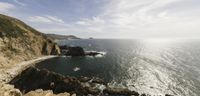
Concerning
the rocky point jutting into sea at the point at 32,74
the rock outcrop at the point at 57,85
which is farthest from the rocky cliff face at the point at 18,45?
the rock outcrop at the point at 57,85

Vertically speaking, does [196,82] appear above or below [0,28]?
below

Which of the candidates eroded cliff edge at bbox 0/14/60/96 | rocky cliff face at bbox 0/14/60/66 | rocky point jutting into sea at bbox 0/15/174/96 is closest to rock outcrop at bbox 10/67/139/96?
rocky point jutting into sea at bbox 0/15/174/96

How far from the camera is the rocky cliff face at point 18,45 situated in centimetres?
8700

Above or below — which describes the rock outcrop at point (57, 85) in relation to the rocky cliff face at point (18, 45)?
below

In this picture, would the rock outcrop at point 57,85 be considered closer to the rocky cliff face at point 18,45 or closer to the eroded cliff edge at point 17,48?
the eroded cliff edge at point 17,48

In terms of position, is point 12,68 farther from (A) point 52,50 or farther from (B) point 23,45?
(A) point 52,50

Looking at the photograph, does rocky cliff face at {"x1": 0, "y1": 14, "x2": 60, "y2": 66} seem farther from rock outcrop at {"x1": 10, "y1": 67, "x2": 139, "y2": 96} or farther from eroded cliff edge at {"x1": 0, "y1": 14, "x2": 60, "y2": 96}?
rock outcrop at {"x1": 10, "y1": 67, "x2": 139, "y2": 96}

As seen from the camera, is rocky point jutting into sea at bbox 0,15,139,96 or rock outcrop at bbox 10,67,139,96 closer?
rocky point jutting into sea at bbox 0,15,139,96

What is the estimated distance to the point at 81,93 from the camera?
171 ft

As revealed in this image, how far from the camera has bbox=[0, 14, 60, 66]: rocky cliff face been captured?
87.0 metres

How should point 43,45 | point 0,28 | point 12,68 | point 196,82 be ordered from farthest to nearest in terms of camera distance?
point 43,45, point 0,28, point 12,68, point 196,82

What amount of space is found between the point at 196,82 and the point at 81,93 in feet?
140

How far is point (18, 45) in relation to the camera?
98.2m

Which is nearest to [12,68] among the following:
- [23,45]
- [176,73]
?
[23,45]
